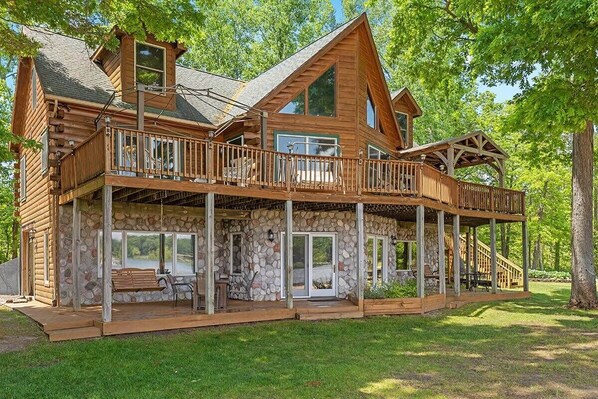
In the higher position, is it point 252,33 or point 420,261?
point 252,33

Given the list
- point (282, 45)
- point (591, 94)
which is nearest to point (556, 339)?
point (591, 94)

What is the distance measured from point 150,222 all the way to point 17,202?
9514mm

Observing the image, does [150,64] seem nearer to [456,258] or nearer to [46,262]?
[46,262]

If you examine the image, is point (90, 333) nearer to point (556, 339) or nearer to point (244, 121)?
point (244, 121)

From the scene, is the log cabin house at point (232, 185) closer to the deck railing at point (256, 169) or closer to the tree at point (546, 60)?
the deck railing at point (256, 169)

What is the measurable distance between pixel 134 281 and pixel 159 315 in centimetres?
157

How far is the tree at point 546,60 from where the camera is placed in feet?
33.8

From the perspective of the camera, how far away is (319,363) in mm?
7719

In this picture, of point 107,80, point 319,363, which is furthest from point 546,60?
point 107,80

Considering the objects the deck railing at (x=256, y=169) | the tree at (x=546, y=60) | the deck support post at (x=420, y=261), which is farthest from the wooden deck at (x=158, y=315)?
the tree at (x=546, y=60)

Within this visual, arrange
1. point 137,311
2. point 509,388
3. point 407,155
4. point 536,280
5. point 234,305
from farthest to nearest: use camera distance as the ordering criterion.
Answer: point 536,280 < point 407,155 < point 234,305 < point 137,311 < point 509,388

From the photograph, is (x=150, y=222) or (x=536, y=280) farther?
(x=536, y=280)

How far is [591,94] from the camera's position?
461 inches

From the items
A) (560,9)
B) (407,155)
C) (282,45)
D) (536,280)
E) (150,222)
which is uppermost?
(282,45)
